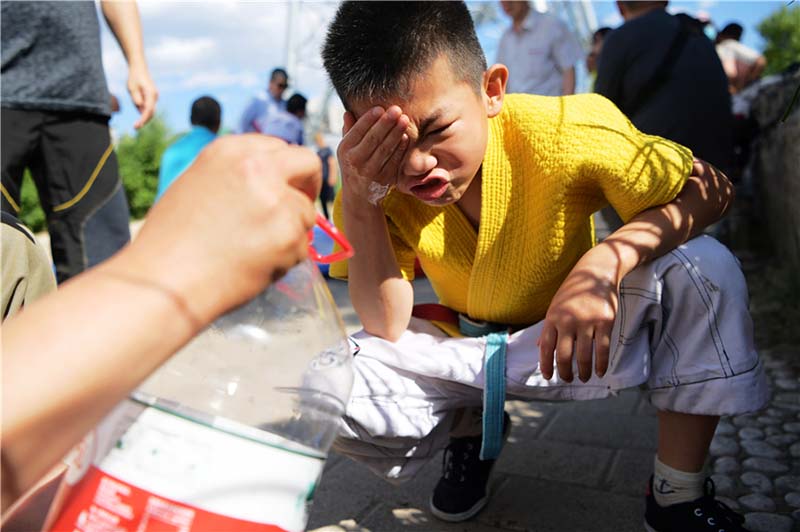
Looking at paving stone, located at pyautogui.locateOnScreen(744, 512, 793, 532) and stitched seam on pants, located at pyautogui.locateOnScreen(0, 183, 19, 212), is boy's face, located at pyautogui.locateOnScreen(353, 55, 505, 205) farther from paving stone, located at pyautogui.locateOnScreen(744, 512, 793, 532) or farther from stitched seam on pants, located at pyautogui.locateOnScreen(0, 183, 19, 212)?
stitched seam on pants, located at pyautogui.locateOnScreen(0, 183, 19, 212)

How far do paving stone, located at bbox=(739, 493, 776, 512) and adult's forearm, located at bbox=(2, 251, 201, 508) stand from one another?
1.65 metres

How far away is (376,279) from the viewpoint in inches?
74.0

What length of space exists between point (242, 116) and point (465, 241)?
6773 mm

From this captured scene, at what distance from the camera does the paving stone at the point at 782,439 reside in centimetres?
221

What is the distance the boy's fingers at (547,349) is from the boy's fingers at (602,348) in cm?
9

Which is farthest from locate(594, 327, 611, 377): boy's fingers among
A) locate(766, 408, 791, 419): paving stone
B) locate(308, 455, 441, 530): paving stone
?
locate(766, 408, 791, 419): paving stone

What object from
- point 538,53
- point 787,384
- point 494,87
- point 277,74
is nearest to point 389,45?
point 494,87

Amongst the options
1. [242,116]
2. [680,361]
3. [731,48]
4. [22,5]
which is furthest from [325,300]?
[242,116]

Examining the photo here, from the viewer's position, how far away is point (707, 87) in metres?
3.28

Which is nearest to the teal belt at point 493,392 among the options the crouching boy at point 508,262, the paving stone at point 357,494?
the crouching boy at point 508,262

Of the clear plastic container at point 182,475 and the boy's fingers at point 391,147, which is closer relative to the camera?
the clear plastic container at point 182,475

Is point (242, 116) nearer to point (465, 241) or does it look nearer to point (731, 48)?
point (731, 48)

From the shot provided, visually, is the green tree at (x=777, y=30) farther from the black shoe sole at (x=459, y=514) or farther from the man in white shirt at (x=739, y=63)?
the black shoe sole at (x=459, y=514)

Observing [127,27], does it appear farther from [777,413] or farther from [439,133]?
[777,413]
